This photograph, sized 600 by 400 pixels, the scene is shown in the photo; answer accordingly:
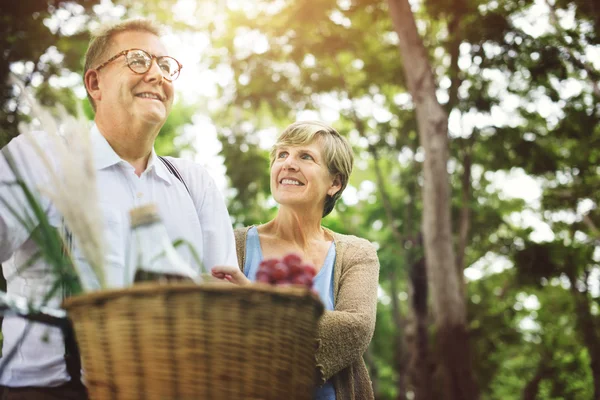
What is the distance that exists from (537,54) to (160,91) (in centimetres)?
765

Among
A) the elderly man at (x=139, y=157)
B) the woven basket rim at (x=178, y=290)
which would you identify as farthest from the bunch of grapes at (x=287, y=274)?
the elderly man at (x=139, y=157)

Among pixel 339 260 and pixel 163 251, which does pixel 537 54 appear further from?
pixel 163 251

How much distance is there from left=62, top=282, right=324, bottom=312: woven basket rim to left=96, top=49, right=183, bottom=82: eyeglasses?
95cm

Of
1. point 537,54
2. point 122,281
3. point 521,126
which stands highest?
point 537,54

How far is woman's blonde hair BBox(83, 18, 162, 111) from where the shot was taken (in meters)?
2.15

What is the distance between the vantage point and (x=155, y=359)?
1275 mm

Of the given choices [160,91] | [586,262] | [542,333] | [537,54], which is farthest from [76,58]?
[542,333]

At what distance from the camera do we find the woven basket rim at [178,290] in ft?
4.08

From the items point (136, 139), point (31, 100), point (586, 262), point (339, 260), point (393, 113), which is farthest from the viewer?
point (393, 113)

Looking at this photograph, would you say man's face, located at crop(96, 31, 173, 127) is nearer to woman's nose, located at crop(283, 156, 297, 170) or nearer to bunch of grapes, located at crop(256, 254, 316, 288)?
bunch of grapes, located at crop(256, 254, 316, 288)

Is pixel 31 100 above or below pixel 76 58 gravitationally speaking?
below

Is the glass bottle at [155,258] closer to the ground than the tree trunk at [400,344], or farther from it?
farther from it

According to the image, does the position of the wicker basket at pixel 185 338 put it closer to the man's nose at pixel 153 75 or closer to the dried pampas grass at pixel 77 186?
the dried pampas grass at pixel 77 186

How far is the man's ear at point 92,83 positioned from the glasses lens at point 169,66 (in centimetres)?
23
